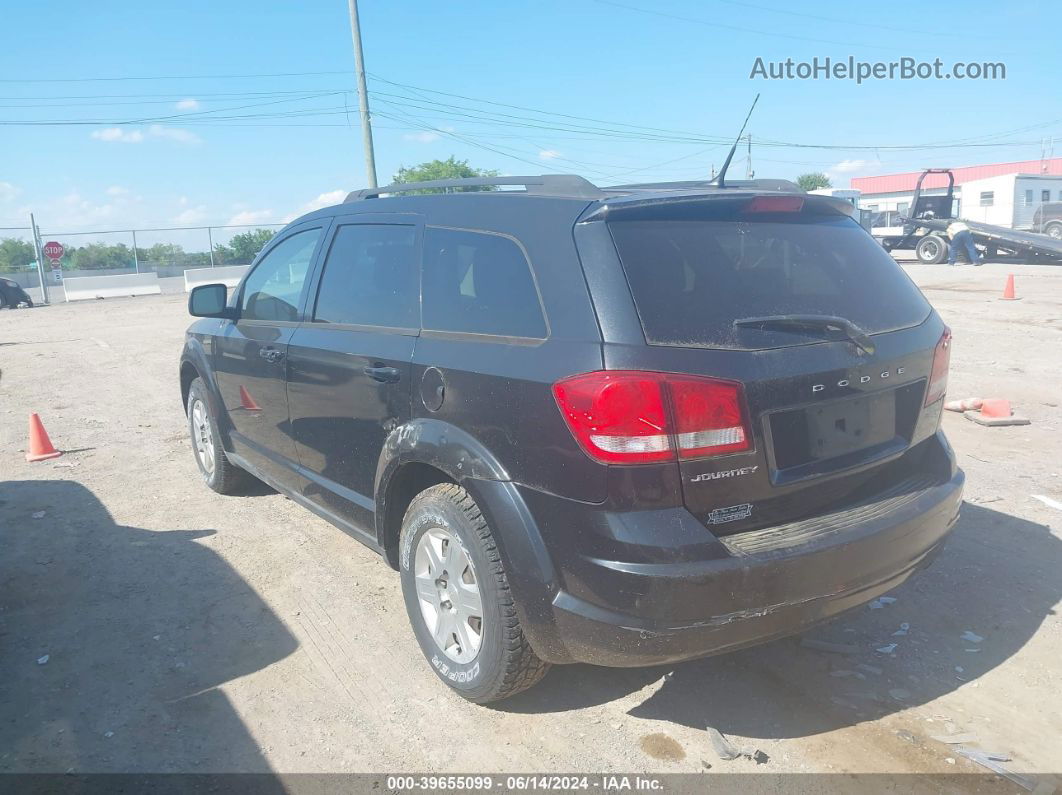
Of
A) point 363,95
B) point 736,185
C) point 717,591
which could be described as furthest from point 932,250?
point 717,591

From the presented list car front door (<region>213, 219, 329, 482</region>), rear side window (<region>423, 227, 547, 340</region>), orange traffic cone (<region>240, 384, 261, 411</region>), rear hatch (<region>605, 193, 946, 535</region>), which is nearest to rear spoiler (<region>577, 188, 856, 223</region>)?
rear hatch (<region>605, 193, 946, 535</region>)

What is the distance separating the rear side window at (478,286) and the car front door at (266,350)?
118 centimetres

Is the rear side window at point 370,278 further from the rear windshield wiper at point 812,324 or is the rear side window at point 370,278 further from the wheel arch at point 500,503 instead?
the rear windshield wiper at point 812,324

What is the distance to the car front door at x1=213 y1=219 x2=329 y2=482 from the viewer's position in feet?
14.2

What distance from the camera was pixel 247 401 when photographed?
4824mm

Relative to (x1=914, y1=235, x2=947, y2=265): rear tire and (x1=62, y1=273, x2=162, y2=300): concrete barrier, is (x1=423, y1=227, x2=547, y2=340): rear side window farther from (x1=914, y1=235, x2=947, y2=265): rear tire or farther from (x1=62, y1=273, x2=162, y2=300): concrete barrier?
(x1=62, y1=273, x2=162, y2=300): concrete barrier

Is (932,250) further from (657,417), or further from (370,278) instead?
(657,417)

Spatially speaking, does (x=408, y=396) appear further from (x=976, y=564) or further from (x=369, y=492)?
(x=976, y=564)

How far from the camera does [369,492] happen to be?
362cm

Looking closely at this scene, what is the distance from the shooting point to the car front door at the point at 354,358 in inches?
134

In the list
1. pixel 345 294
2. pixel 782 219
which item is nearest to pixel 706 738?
pixel 782 219

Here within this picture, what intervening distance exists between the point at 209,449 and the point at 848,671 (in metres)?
4.45

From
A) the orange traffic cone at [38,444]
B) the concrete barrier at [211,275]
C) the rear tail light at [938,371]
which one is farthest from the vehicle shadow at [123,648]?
the concrete barrier at [211,275]

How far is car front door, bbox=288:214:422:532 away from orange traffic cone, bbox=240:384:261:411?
603mm
